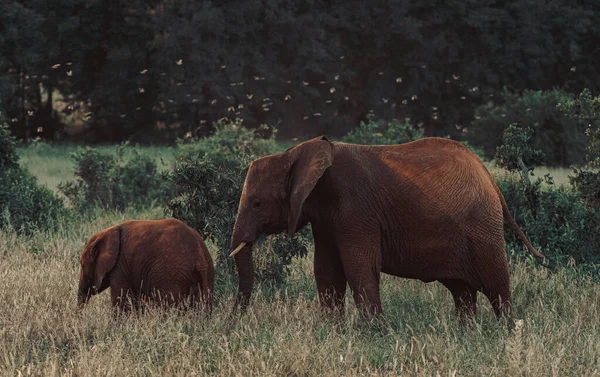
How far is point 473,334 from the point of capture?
6828 millimetres

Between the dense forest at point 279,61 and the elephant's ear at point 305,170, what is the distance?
31569 mm

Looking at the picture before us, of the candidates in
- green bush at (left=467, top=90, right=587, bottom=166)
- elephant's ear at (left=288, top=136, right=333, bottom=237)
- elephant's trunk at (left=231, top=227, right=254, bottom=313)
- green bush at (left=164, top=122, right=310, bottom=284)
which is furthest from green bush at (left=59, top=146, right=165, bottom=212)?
green bush at (left=467, top=90, right=587, bottom=166)

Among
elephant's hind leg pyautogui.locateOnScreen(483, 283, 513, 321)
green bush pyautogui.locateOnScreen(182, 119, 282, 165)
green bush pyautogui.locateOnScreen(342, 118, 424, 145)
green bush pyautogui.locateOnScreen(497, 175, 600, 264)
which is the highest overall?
elephant's hind leg pyautogui.locateOnScreen(483, 283, 513, 321)

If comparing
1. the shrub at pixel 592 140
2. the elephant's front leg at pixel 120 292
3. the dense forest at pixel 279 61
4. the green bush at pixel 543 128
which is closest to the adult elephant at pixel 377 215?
the elephant's front leg at pixel 120 292

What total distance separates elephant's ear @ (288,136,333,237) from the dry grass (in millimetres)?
919

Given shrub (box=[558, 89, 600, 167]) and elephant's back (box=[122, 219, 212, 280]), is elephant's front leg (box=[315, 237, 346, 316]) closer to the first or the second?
elephant's back (box=[122, 219, 212, 280])

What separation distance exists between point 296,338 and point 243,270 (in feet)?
2.91

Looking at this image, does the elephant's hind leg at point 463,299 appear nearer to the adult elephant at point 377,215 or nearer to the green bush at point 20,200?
the adult elephant at point 377,215

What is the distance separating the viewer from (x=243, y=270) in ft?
22.9

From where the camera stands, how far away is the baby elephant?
7.05 m

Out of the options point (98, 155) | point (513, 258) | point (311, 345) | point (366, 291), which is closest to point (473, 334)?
point (366, 291)

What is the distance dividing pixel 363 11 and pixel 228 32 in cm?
848

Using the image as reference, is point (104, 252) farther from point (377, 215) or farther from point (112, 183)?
point (112, 183)

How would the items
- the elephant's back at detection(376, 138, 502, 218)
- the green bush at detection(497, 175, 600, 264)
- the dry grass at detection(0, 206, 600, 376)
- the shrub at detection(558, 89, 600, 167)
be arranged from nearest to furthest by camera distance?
the dry grass at detection(0, 206, 600, 376) < the elephant's back at detection(376, 138, 502, 218) < the shrub at detection(558, 89, 600, 167) < the green bush at detection(497, 175, 600, 264)
